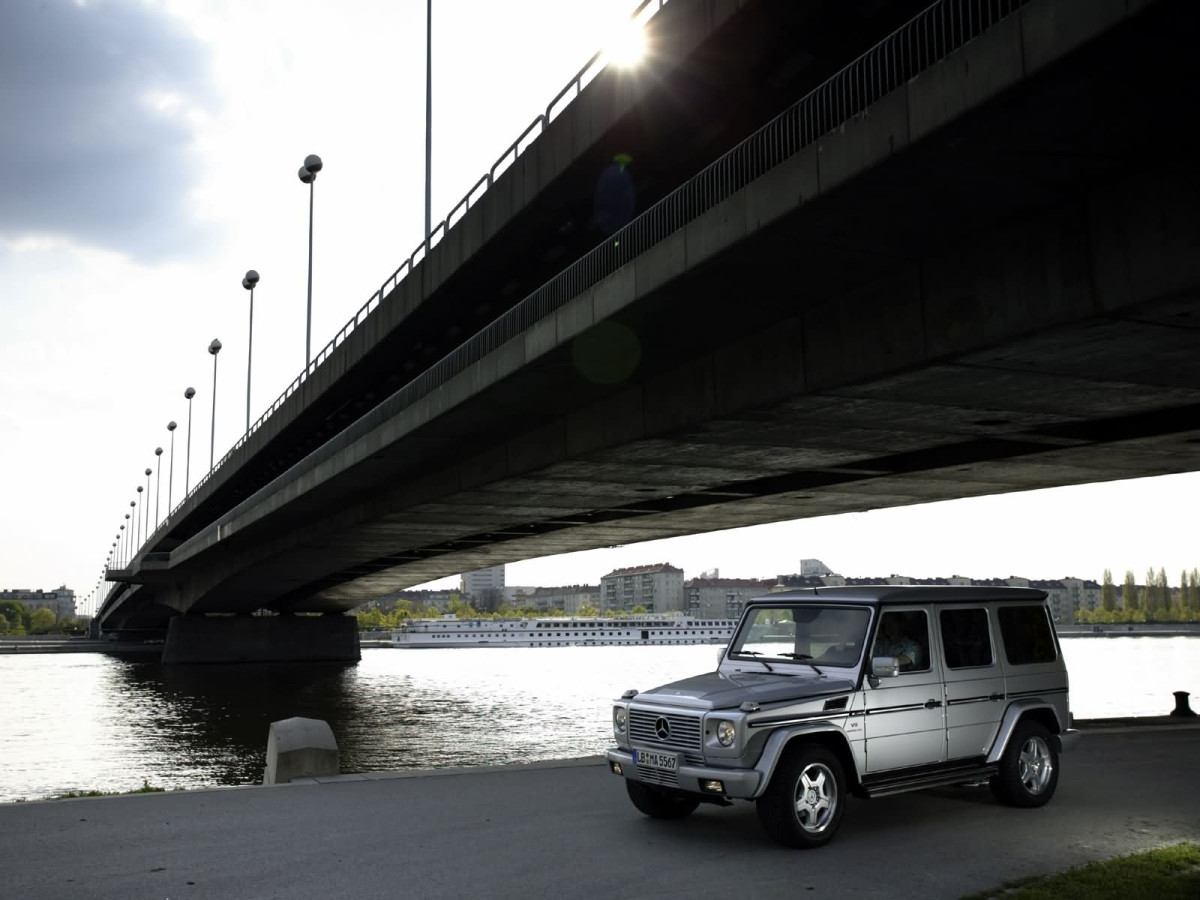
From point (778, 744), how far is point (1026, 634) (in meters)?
3.23

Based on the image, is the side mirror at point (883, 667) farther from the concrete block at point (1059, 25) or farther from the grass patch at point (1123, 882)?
the concrete block at point (1059, 25)

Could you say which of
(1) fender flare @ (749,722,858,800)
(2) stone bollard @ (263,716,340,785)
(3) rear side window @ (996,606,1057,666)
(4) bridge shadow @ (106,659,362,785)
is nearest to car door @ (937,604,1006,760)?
(3) rear side window @ (996,606,1057,666)

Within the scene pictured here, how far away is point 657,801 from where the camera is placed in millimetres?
8086

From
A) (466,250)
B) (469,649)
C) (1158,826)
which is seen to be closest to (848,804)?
(1158,826)

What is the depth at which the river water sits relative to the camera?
22.4m

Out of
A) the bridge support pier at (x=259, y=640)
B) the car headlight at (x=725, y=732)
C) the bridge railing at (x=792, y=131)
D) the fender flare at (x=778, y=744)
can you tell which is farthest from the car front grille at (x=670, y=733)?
the bridge support pier at (x=259, y=640)

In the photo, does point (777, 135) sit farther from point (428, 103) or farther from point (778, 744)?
point (428, 103)

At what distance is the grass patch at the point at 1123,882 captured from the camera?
5859 millimetres

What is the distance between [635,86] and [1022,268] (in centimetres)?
871

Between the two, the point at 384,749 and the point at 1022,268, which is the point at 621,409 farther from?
the point at 384,749

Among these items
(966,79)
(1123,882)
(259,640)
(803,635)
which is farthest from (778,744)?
(259,640)

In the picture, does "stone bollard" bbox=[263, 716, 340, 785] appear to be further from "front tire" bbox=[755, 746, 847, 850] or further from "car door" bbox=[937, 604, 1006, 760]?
"car door" bbox=[937, 604, 1006, 760]

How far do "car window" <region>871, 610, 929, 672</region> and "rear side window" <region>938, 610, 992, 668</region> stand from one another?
24 centimetres

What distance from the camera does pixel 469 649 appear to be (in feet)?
397
